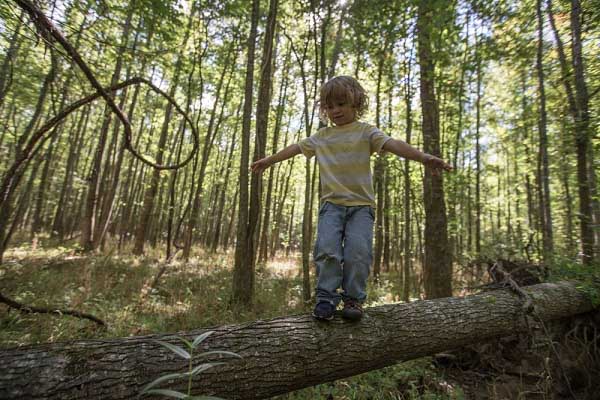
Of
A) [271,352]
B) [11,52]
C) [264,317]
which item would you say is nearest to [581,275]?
[271,352]

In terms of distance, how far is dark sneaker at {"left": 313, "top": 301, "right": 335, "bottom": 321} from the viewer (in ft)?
8.04

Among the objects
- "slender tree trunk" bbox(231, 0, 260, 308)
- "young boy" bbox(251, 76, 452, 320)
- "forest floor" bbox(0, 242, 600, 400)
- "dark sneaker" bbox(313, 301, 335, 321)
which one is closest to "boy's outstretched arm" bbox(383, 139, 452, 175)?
"young boy" bbox(251, 76, 452, 320)

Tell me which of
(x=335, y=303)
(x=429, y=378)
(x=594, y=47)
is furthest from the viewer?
(x=594, y=47)

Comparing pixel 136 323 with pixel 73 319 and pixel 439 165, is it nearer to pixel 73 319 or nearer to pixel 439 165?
pixel 73 319

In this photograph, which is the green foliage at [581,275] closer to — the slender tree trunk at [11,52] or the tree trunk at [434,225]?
the tree trunk at [434,225]

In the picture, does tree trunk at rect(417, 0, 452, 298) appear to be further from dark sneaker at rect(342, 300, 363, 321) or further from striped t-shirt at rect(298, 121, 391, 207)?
dark sneaker at rect(342, 300, 363, 321)

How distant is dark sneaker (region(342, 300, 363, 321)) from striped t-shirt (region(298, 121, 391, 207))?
876 mm

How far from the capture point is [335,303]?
8.27ft

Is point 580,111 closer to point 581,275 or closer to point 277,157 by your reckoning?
point 581,275

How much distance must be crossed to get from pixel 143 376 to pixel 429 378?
336cm

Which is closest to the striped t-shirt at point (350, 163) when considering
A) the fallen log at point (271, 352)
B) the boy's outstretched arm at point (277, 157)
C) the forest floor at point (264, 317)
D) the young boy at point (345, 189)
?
the young boy at point (345, 189)

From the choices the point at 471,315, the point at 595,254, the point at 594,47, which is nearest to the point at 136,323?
the point at 471,315

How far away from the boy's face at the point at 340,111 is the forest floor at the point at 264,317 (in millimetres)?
2853

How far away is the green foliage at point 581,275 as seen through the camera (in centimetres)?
368
